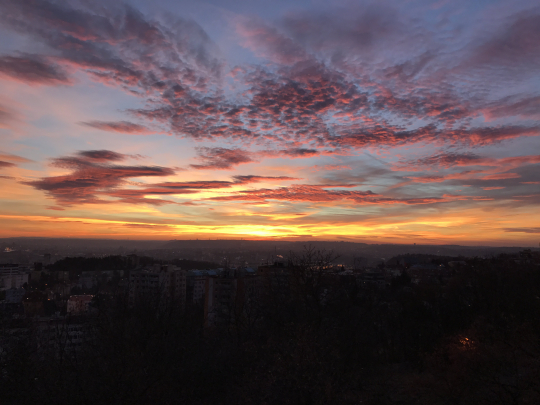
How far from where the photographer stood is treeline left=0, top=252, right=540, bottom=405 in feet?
36.1

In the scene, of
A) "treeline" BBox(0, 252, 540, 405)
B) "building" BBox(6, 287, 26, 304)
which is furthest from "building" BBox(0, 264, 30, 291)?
"treeline" BBox(0, 252, 540, 405)

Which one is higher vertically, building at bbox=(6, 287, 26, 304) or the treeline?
the treeline

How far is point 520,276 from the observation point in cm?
2531

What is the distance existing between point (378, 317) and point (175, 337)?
14751 mm

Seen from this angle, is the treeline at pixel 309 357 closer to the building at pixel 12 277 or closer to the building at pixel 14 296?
the building at pixel 14 296

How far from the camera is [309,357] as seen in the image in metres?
11.2

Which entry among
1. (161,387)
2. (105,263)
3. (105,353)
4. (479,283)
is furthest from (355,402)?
(105,263)

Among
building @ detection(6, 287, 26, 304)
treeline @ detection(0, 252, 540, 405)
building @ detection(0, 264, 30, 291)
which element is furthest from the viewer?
building @ detection(0, 264, 30, 291)

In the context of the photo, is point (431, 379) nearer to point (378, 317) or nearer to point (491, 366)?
point (491, 366)

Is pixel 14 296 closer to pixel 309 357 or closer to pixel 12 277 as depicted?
pixel 12 277

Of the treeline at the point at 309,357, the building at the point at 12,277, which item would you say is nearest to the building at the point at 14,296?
the building at the point at 12,277

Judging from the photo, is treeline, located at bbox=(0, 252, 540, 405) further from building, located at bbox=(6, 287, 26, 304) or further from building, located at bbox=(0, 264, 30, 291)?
building, located at bbox=(0, 264, 30, 291)

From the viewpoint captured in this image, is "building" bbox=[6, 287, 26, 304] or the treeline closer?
the treeline

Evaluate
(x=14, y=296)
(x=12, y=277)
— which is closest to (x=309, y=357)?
(x=14, y=296)
